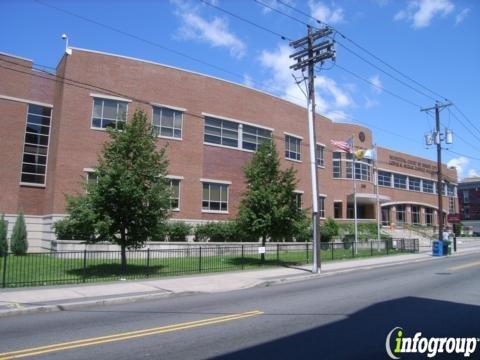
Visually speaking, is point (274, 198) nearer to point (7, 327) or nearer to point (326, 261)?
point (326, 261)

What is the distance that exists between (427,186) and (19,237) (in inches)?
2215

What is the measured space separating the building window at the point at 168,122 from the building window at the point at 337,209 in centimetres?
2238

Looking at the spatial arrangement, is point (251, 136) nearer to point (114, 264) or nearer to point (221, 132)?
point (221, 132)

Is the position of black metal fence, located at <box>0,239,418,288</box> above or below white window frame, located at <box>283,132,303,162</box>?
below

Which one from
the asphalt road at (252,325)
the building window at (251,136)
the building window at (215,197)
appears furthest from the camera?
the building window at (251,136)

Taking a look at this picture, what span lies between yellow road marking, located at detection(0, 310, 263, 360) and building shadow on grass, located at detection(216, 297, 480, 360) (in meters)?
2.02

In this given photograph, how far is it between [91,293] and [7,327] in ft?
14.0

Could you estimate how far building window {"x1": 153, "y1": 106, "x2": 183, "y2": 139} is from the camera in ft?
106

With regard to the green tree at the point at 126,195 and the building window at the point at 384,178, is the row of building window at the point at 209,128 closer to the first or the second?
the green tree at the point at 126,195

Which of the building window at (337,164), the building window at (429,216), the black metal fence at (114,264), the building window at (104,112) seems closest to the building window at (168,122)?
the building window at (104,112)

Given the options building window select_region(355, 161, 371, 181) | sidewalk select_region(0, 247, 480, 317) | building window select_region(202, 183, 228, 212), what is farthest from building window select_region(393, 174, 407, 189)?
sidewalk select_region(0, 247, 480, 317)

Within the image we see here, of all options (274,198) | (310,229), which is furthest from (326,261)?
(274,198)

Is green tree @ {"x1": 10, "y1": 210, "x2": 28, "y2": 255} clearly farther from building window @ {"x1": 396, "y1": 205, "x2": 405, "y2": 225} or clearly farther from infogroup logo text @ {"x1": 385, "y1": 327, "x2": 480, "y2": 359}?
building window @ {"x1": 396, "y1": 205, "x2": 405, "y2": 225}

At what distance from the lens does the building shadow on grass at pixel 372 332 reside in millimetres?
6559
